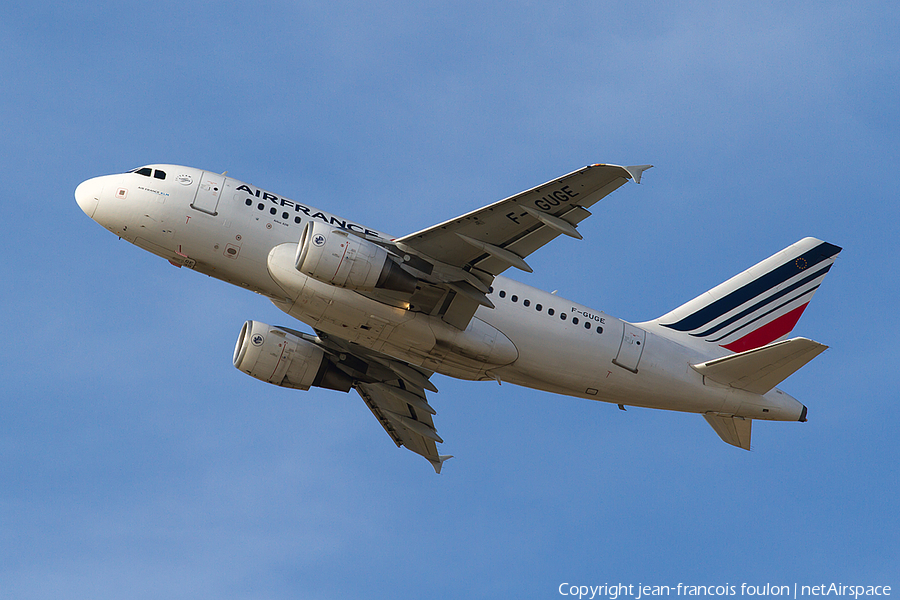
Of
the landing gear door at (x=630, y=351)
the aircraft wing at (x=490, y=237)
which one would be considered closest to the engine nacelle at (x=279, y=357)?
the aircraft wing at (x=490, y=237)

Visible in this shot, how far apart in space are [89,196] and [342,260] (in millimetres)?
9979

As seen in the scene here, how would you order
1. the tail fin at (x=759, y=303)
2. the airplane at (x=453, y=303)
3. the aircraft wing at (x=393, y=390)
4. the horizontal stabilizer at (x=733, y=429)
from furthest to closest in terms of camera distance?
the aircraft wing at (x=393, y=390)
the tail fin at (x=759, y=303)
the horizontal stabilizer at (x=733, y=429)
the airplane at (x=453, y=303)

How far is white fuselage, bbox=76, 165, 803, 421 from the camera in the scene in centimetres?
3173

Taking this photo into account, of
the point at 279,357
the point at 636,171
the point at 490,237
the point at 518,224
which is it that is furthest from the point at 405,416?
the point at 636,171

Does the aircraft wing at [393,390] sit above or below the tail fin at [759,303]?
below

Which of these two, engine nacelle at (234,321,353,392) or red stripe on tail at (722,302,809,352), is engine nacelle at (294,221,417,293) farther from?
red stripe on tail at (722,302,809,352)

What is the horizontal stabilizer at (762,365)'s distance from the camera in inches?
1284

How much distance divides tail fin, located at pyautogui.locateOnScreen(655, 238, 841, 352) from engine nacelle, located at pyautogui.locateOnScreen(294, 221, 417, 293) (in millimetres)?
13064

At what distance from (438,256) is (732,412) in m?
13.3

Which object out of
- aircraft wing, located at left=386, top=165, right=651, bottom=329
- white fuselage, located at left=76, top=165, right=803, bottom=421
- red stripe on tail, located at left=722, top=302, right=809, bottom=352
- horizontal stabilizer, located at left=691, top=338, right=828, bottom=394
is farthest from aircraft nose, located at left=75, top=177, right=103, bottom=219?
red stripe on tail, located at left=722, top=302, right=809, bottom=352

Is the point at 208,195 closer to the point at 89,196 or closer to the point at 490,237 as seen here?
the point at 89,196

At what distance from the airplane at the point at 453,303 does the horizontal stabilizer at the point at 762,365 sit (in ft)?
0.22

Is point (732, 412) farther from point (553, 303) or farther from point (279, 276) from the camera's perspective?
point (279, 276)

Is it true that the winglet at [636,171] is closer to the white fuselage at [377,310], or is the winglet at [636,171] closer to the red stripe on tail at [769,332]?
the white fuselage at [377,310]
